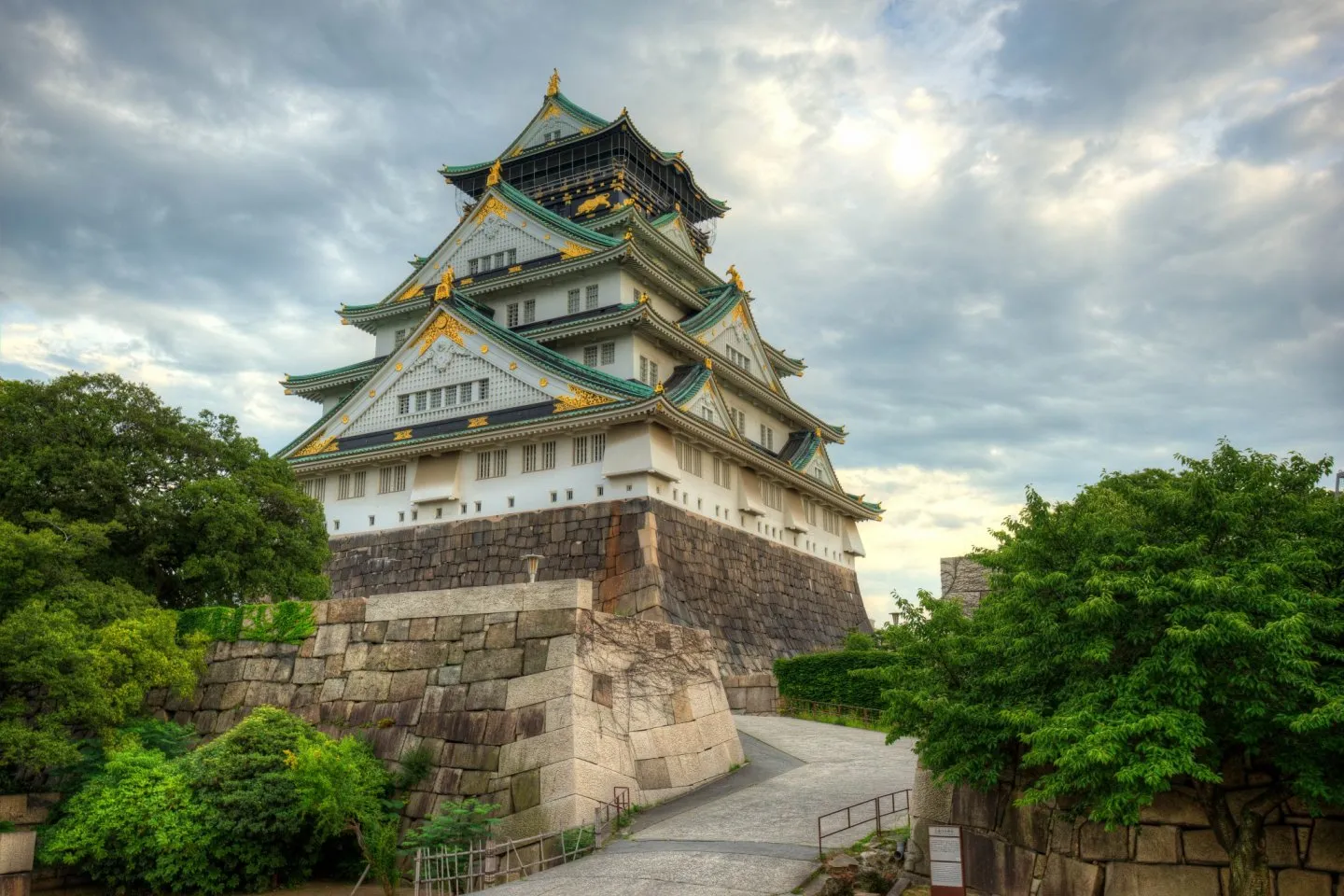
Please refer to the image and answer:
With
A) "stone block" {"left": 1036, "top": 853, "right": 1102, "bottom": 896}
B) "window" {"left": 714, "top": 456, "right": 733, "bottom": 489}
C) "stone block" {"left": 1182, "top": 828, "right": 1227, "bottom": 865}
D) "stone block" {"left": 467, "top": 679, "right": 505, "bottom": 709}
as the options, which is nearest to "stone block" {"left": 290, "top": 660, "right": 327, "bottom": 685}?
"stone block" {"left": 467, "top": 679, "right": 505, "bottom": 709}

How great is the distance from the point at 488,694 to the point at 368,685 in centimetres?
272

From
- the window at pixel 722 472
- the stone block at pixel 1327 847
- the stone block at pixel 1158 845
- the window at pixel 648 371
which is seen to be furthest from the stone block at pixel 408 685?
the window at pixel 648 371

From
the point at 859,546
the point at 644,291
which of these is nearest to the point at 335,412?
the point at 644,291

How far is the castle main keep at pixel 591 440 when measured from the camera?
28938 millimetres

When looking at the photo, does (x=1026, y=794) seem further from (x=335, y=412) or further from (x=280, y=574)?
(x=335, y=412)

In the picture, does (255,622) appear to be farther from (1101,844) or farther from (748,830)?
(1101,844)

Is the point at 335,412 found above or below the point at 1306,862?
above

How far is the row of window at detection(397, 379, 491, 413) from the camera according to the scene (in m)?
31.5

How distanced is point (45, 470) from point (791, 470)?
22484 millimetres

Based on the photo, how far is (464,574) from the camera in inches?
1185

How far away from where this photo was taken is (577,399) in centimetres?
2931

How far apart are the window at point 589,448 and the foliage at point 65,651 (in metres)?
12.4

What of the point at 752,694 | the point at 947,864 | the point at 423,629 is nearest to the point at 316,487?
the point at 752,694

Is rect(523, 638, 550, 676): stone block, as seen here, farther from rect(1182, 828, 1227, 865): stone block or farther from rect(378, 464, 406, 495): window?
rect(378, 464, 406, 495): window
